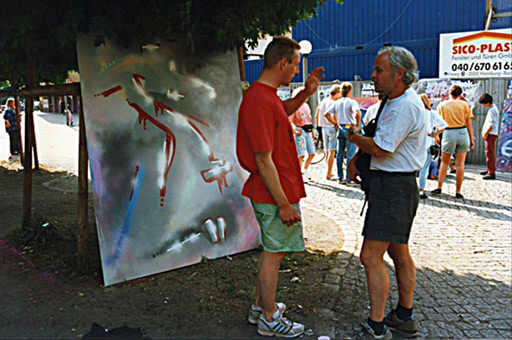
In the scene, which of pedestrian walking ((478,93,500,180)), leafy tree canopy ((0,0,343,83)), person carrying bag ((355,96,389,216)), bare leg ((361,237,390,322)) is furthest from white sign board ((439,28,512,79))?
bare leg ((361,237,390,322))

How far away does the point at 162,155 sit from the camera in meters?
4.89

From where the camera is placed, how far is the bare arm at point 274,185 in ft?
11.2

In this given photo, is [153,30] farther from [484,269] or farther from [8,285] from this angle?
[484,269]

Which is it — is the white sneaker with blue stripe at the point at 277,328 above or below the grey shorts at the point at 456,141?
below

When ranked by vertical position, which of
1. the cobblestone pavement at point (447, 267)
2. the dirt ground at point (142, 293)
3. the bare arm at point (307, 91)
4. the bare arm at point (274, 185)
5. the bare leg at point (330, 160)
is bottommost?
the cobblestone pavement at point (447, 267)

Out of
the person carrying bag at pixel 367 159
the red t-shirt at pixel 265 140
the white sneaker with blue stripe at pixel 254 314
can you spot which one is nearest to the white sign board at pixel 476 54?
the person carrying bag at pixel 367 159

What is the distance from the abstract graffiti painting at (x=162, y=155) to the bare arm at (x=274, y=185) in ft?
5.57

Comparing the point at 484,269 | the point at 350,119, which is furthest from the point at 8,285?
the point at 350,119

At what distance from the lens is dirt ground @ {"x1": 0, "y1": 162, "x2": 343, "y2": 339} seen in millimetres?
3902

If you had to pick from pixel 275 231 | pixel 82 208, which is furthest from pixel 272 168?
pixel 82 208

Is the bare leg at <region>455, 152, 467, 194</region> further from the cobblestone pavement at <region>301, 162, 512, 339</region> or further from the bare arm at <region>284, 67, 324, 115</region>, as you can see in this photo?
the bare arm at <region>284, 67, 324, 115</region>

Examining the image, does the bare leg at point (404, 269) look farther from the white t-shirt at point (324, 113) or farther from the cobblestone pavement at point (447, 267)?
the white t-shirt at point (324, 113)

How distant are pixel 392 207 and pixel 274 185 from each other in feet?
2.58

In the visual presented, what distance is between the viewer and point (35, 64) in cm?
583
